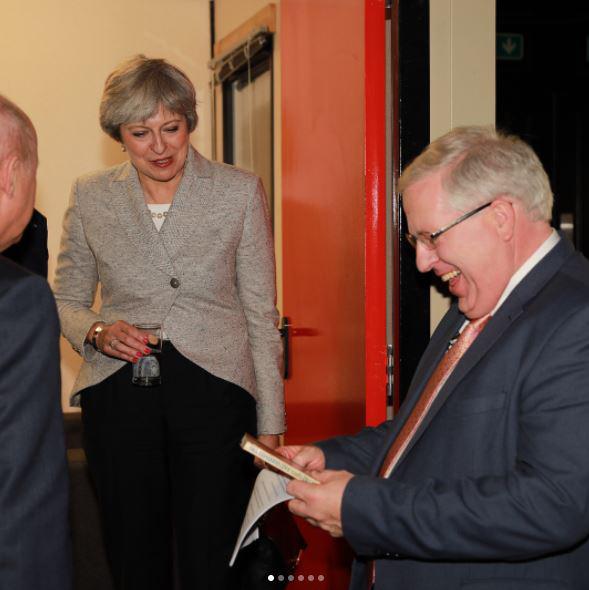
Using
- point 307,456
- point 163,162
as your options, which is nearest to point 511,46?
point 163,162

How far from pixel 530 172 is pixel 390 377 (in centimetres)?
96

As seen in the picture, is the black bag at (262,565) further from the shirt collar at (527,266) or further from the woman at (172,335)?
the shirt collar at (527,266)

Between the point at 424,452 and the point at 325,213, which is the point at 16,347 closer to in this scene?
the point at 424,452

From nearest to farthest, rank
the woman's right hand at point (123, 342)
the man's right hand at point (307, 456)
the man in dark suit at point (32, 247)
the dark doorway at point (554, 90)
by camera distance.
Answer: the man's right hand at point (307, 456) < the woman's right hand at point (123, 342) < the man in dark suit at point (32, 247) < the dark doorway at point (554, 90)

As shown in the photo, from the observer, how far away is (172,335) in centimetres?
Result: 246

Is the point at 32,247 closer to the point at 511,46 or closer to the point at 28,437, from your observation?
the point at 28,437

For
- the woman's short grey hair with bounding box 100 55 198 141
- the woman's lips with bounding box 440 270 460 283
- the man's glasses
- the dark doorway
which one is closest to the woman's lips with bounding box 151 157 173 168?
the woman's short grey hair with bounding box 100 55 198 141

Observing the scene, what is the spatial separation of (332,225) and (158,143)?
70cm

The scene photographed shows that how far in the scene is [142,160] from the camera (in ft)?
8.39

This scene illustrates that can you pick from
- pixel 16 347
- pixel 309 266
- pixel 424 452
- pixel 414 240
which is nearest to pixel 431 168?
pixel 414 240

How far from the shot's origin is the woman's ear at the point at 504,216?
1709mm

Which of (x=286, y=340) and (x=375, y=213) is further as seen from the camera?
(x=286, y=340)

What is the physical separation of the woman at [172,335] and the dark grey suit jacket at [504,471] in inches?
31.4

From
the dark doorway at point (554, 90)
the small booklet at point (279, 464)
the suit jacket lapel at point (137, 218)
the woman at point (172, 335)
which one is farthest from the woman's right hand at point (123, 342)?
the dark doorway at point (554, 90)
